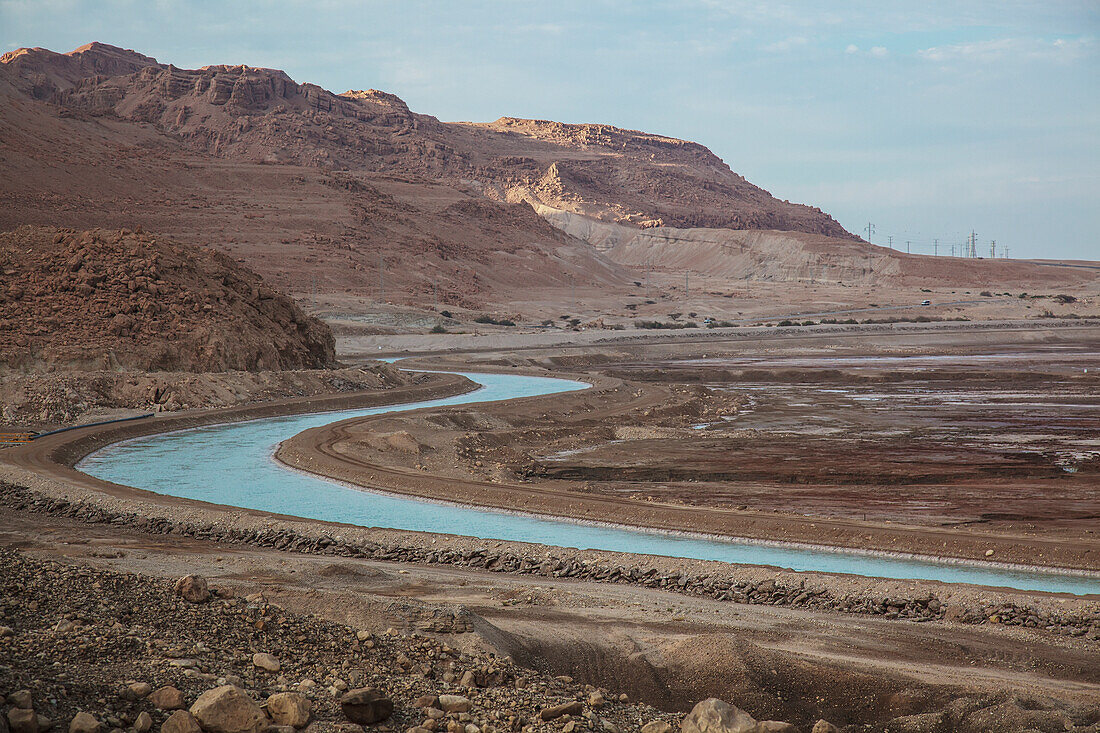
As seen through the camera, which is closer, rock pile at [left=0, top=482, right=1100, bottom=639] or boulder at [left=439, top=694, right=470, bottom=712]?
boulder at [left=439, top=694, right=470, bottom=712]

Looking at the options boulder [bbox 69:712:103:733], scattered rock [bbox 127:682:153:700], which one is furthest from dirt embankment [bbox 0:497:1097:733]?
boulder [bbox 69:712:103:733]

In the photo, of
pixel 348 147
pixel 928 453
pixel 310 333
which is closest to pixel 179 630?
pixel 928 453

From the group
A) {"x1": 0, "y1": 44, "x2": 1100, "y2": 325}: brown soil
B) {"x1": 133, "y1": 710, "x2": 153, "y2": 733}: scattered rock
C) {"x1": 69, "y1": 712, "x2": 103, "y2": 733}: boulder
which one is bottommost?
{"x1": 133, "y1": 710, "x2": 153, "y2": 733}: scattered rock

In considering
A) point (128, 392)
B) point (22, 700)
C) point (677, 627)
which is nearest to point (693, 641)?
point (677, 627)

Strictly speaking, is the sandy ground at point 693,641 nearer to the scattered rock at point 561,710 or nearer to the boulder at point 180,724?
the scattered rock at point 561,710

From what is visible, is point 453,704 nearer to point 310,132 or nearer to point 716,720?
point 716,720

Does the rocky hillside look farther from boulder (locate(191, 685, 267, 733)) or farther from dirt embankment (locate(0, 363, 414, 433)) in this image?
boulder (locate(191, 685, 267, 733))
